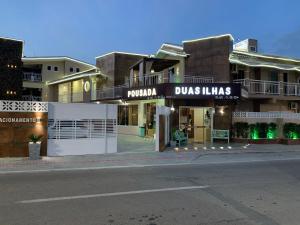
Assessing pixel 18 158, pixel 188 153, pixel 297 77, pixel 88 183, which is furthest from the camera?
pixel 297 77

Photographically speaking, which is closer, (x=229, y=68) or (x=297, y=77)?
(x=229, y=68)

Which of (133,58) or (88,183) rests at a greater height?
(133,58)

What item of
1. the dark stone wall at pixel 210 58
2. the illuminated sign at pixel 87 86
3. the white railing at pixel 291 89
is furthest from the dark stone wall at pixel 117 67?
the white railing at pixel 291 89

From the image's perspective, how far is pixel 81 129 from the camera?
1720 centimetres

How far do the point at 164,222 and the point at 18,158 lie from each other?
1034cm

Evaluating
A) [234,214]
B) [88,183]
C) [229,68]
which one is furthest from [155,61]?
[234,214]

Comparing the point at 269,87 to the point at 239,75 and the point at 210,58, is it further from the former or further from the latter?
the point at 210,58

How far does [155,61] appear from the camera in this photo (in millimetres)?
28078

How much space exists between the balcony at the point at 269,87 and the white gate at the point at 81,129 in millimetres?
13809

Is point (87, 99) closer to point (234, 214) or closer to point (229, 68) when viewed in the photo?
point (229, 68)

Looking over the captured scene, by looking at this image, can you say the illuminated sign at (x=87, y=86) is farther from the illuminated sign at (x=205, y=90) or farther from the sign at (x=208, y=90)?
the illuminated sign at (x=205, y=90)

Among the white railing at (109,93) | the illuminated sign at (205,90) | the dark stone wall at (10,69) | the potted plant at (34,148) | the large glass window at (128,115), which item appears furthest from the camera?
the white railing at (109,93)

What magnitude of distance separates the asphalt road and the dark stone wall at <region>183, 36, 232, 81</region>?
1576cm

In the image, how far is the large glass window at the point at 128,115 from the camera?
3294cm
